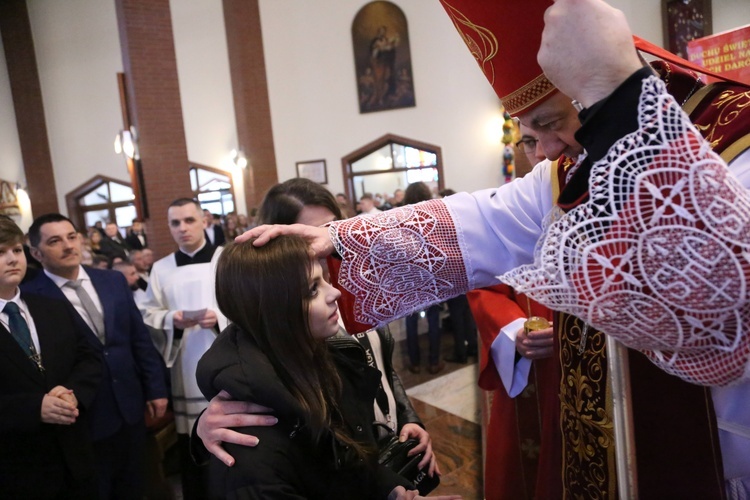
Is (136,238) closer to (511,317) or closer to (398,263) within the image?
(511,317)

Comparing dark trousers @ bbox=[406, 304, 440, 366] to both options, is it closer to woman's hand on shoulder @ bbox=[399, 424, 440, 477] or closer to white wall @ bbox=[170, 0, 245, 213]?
woman's hand on shoulder @ bbox=[399, 424, 440, 477]

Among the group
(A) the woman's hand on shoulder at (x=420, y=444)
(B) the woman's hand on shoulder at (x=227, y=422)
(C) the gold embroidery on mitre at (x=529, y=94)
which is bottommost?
(A) the woman's hand on shoulder at (x=420, y=444)

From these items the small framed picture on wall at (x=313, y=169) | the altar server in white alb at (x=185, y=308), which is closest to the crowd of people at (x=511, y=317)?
the altar server in white alb at (x=185, y=308)

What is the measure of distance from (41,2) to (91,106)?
2.49 metres

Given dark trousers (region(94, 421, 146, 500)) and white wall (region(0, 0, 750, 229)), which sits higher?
white wall (region(0, 0, 750, 229))

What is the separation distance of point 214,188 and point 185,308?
9.54 m

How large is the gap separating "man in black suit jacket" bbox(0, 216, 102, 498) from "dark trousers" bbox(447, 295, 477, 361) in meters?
3.32

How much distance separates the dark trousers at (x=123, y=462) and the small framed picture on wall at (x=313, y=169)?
929cm

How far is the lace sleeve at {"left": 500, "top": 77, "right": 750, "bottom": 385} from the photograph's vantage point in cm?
53

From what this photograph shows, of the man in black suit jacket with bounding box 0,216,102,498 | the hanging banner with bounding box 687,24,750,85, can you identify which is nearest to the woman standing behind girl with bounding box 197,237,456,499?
the man in black suit jacket with bounding box 0,216,102,498

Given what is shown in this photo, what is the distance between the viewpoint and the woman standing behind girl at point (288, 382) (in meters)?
1.08

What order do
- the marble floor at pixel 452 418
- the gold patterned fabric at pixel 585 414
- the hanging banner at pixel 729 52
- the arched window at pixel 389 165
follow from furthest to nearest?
the arched window at pixel 389 165, the hanging banner at pixel 729 52, the marble floor at pixel 452 418, the gold patterned fabric at pixel 585 414

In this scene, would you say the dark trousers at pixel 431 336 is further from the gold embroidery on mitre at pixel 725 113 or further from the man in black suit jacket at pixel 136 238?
the man in black suit jacket at pixel 136 238

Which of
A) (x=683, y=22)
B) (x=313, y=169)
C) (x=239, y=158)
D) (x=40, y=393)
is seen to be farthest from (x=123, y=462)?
(x=313, y=169)
